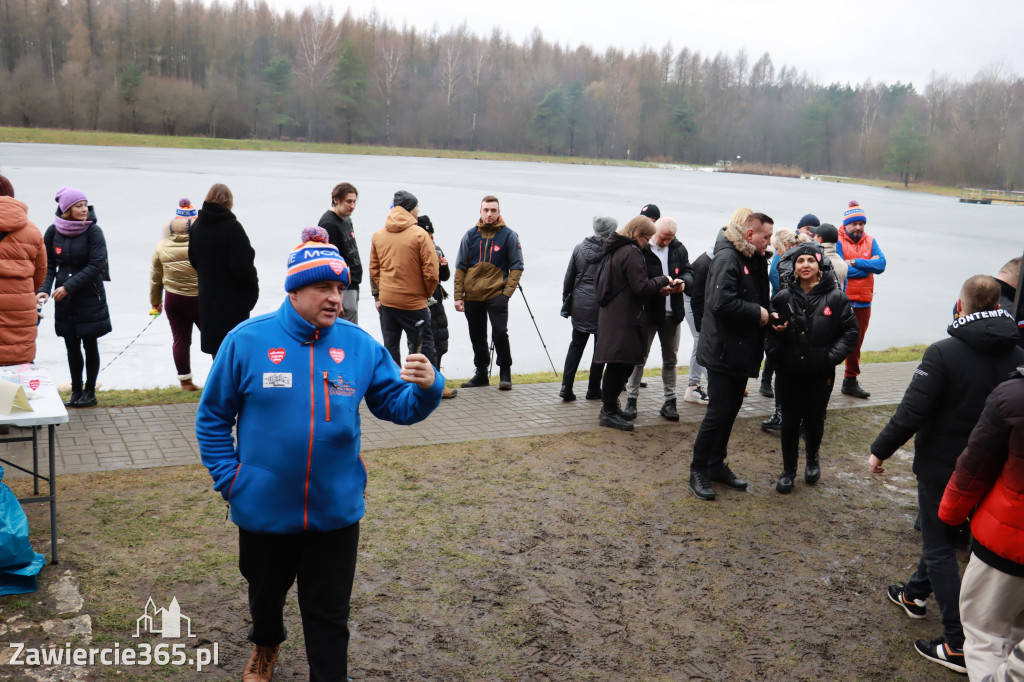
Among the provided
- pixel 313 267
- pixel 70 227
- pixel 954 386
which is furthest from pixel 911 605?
pixel 70 227

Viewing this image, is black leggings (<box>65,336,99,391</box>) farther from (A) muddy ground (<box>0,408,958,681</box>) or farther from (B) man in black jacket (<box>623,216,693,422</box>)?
(B) man in black jacket (<box>623,216,693,422</box>)

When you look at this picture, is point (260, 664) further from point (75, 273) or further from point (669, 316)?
point (669, 316)

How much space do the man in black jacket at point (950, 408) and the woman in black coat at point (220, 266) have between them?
4684 millimetres

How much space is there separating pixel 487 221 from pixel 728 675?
4.97 metres

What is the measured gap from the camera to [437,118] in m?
60.1

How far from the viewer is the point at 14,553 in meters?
3.57

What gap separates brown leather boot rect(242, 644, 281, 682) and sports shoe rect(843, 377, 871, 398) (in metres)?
6.83

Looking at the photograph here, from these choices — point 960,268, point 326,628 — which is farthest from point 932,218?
point 326,628

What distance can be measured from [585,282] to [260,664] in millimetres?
5108

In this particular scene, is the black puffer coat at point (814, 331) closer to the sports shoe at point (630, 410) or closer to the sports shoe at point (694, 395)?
the sports shoe at point (630, 410)

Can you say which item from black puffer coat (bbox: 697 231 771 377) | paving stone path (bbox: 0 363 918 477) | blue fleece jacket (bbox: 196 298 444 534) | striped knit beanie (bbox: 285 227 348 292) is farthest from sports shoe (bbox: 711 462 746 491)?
striped knit beanie (bbox: 285 227 348 292)

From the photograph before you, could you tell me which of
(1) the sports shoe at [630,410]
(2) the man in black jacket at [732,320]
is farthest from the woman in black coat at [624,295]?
(2) the man in black jacket at [732,320]

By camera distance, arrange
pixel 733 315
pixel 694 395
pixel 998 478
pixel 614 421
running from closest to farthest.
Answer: pixel 998 478 → pixel 733 315 → pixel 614 421 → pixel 694 395

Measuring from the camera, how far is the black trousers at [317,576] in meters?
2.73
